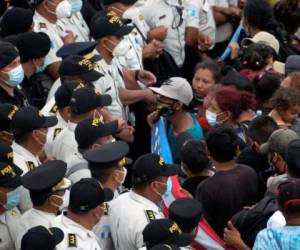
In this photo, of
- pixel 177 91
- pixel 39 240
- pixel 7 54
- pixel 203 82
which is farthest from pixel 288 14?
pixel 39 240

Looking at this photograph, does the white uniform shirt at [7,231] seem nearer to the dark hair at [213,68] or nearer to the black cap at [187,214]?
the black cap at [187,214]

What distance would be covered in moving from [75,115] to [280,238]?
7.79 ft

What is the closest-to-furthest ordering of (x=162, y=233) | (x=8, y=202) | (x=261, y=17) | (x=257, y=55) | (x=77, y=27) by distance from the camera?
(x=162, y=233) → (x=8, y=202) → (x=257, y=55) → (x=77, y=27) → (x=261, y=17)

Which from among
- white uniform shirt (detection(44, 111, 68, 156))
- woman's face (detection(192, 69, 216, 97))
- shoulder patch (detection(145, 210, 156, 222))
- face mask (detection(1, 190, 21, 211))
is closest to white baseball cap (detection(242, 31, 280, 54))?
woman's face (detection(192, 69, 216, 97))

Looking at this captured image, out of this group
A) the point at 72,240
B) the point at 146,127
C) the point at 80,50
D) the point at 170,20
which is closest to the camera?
the point at 72,240

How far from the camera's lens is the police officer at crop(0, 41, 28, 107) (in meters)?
7.80

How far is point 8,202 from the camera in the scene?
655cm

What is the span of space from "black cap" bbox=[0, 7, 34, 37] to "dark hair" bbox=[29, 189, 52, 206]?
2472 mm

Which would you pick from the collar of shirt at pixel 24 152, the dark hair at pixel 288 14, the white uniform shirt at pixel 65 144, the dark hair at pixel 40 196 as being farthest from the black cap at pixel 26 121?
the dark hair at pixel 288 14

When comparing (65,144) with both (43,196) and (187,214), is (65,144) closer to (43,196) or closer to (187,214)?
(43,196)

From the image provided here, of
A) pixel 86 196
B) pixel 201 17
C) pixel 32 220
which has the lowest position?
pixel 201 17

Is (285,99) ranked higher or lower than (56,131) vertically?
higher

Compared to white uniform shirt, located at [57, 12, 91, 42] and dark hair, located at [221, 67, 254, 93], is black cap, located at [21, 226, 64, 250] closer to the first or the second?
dark hair, located at [221, 67, 254, 93]

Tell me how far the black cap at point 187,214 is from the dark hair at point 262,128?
94 cm
